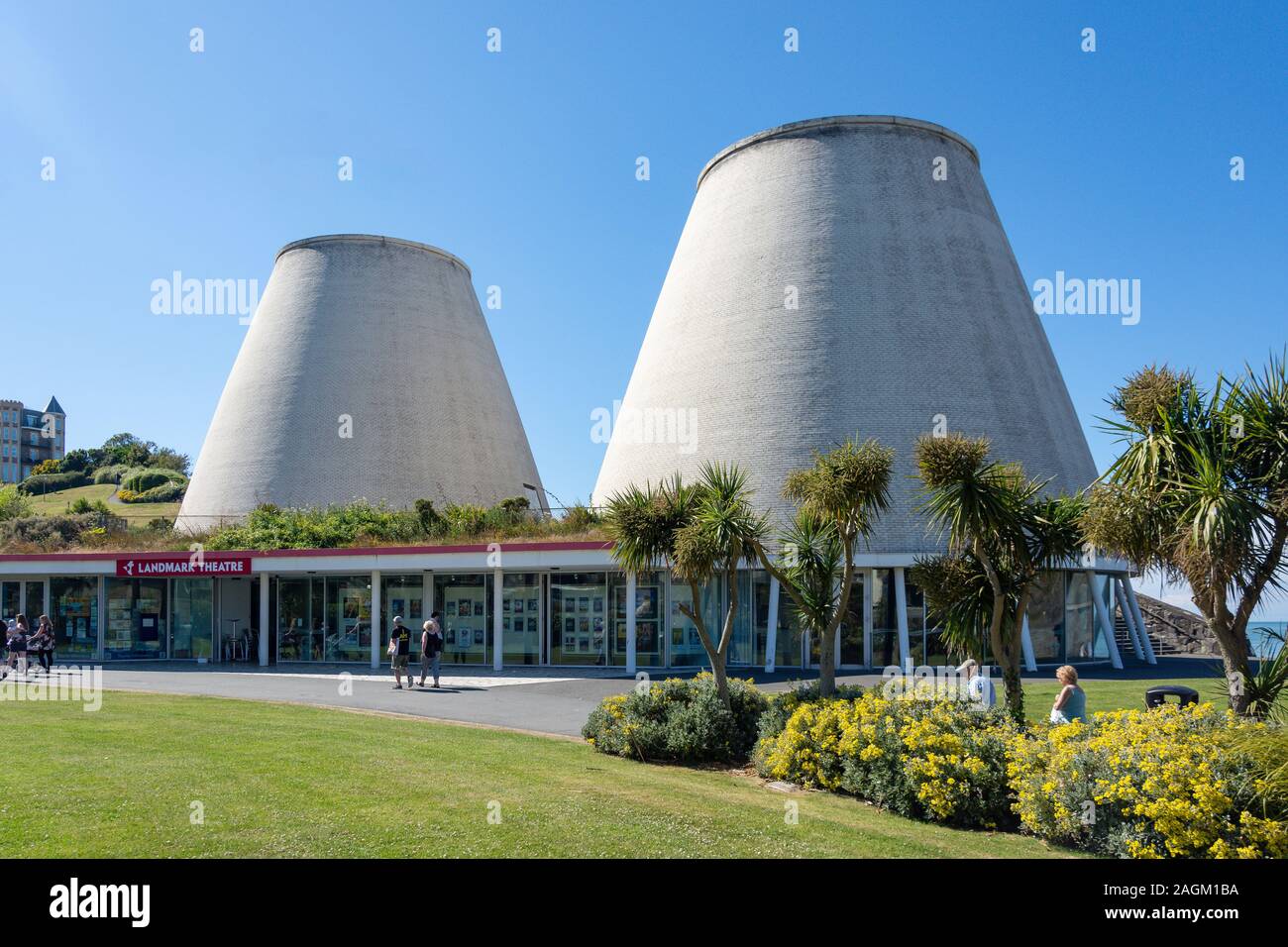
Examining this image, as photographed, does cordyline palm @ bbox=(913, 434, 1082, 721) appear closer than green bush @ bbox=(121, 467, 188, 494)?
Yes

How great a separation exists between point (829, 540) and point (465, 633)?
1503 centimetres

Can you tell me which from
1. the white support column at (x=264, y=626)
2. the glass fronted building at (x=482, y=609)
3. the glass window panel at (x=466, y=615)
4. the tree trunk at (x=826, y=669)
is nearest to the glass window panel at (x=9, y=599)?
the glass fronted building at (x=482, y=609)

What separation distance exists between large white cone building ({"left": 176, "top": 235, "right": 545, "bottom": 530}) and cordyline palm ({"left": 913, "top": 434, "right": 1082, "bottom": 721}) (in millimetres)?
26601

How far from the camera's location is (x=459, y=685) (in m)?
21.0

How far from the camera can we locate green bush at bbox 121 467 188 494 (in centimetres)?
6725

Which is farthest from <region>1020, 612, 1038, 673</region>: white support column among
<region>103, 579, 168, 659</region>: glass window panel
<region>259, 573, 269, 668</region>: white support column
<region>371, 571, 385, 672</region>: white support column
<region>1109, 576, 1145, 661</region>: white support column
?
<region>103, 579, 168, 659</region>: glass window panel

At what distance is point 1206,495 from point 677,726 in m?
6.64

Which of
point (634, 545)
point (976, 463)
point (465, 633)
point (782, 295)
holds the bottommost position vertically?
point (465, 633)

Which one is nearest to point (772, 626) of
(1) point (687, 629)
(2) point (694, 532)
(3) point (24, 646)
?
(1) point (687, 629)

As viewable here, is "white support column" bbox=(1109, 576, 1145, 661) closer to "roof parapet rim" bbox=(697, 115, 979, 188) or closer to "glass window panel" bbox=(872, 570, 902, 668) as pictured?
"glass window panel" bbox=(872, 570, 902, 668)
